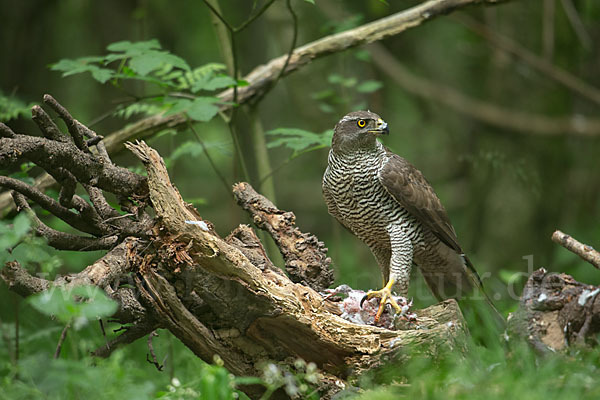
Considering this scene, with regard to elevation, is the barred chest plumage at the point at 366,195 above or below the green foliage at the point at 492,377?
above

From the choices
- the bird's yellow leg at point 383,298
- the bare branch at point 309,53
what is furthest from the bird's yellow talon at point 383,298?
the bare branch at point 309,53

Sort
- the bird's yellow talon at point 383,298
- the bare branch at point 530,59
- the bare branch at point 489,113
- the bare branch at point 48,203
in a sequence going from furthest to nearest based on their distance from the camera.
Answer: the bare branch at point 489,113
the bare branch at point 530,59
the bird's yellow talon at point 383,298
the bare branch at point 48,203

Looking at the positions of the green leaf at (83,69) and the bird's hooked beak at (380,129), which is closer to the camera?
the green leaf at (83,69)

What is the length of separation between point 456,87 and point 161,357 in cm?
884

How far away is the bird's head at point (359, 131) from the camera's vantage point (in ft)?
14.6

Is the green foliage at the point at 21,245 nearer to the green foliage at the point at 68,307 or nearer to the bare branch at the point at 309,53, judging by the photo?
the green foliage at the point at 68,307

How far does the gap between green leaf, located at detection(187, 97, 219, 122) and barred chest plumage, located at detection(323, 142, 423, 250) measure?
95cm

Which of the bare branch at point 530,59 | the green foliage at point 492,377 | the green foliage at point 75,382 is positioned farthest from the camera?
the bare branch at point 530,59

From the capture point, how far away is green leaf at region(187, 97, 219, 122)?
13.3ft

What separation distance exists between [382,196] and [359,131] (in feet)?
1.56

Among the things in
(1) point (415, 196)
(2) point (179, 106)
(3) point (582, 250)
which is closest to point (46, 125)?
(2) point (179, 106)

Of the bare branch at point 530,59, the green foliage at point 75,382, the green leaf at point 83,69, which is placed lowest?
the green foliage at point 75,382

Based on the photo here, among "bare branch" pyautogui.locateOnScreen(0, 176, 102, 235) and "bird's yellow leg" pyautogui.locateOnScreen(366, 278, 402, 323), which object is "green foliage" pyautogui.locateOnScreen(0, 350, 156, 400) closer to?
"bare branch" pyautogui.locateOnScreen(0, 176, 102, 235)

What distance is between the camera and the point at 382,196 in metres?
4.43
